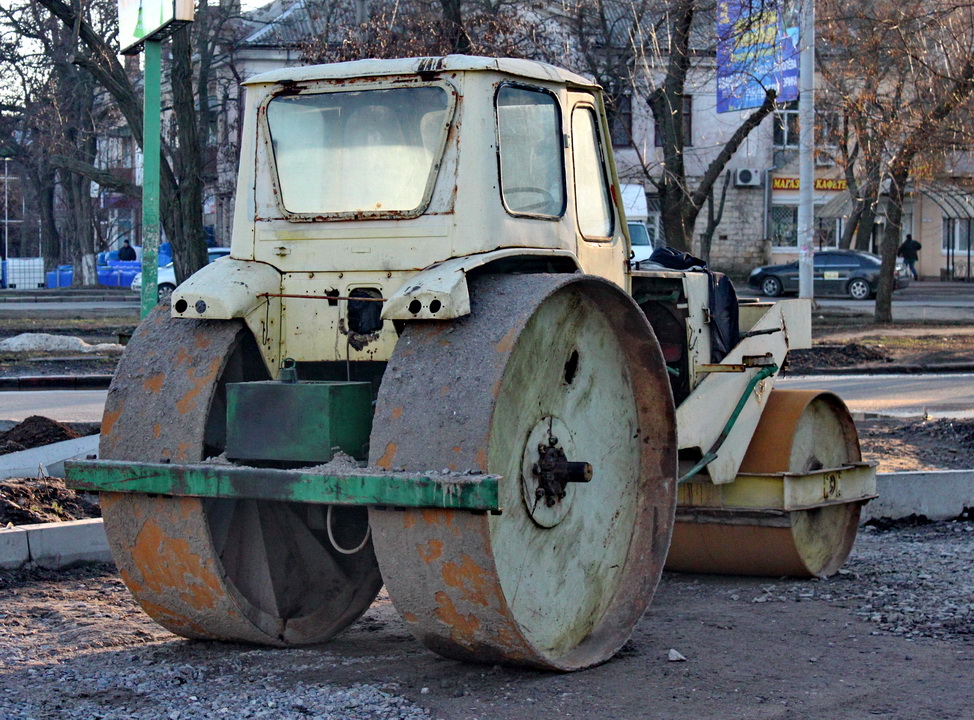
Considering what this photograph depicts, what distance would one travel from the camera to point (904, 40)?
1889 cm

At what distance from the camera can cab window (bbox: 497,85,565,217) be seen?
17.1ft

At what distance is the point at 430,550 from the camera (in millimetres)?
4426

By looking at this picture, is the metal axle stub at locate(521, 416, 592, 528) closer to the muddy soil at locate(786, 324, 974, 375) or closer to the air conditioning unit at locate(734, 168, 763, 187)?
the muddy soil at locate(786, 324, 974, 375)

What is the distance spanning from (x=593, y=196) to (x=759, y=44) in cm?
1544

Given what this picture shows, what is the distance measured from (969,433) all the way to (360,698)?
817cm

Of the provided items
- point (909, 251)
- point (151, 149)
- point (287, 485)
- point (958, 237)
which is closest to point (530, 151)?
point (287, 485)

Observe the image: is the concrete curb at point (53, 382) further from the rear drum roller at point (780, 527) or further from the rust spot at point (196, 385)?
the rust spot at point (196, 385)

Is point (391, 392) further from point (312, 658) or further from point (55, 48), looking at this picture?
point (55, 48)

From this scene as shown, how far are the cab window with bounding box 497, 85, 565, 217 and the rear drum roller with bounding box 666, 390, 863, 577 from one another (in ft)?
7.14

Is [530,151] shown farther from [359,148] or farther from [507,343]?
[507,343]

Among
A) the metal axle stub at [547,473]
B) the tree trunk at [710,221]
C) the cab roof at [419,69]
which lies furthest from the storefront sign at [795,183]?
the metal axle stub at [547,473]

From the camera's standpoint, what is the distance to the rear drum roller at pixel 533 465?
4.42m

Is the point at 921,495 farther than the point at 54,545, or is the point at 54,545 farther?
the point at 921,495

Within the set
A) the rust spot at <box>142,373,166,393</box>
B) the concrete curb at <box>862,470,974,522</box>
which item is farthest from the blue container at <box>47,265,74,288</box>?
the rust spot at <box>142,373,166,393</box>
